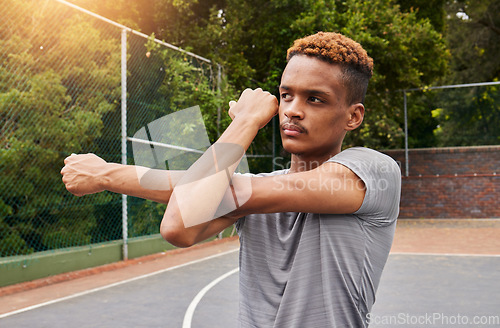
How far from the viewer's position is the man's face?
59.1 inches

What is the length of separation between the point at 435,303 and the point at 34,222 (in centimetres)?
582

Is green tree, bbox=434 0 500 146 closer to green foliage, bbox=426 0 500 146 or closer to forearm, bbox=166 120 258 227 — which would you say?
green foliage, bbox=426 0 500 146

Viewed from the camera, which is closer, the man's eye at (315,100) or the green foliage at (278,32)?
the man's eye at (315,100)

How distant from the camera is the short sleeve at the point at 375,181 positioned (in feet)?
4.88

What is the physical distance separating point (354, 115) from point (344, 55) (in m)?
0.19

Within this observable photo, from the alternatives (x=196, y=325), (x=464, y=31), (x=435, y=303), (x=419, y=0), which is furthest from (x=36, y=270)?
(x=464, y=31)

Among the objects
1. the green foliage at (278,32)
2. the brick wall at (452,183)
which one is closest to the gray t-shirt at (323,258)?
the green foliage at (278,32)

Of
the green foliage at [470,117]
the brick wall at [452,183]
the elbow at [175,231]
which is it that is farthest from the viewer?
the brick wall at [452,183]

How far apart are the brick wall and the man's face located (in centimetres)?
1813

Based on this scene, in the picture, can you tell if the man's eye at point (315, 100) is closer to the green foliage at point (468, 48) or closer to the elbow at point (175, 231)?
the elbow at point (175, 231)

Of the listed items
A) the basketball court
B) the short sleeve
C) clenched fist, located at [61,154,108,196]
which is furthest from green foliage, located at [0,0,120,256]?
the short sleeve

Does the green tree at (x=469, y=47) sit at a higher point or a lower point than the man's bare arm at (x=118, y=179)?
higher

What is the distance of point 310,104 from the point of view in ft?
4.94

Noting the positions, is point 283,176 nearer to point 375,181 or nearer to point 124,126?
point 375,181
